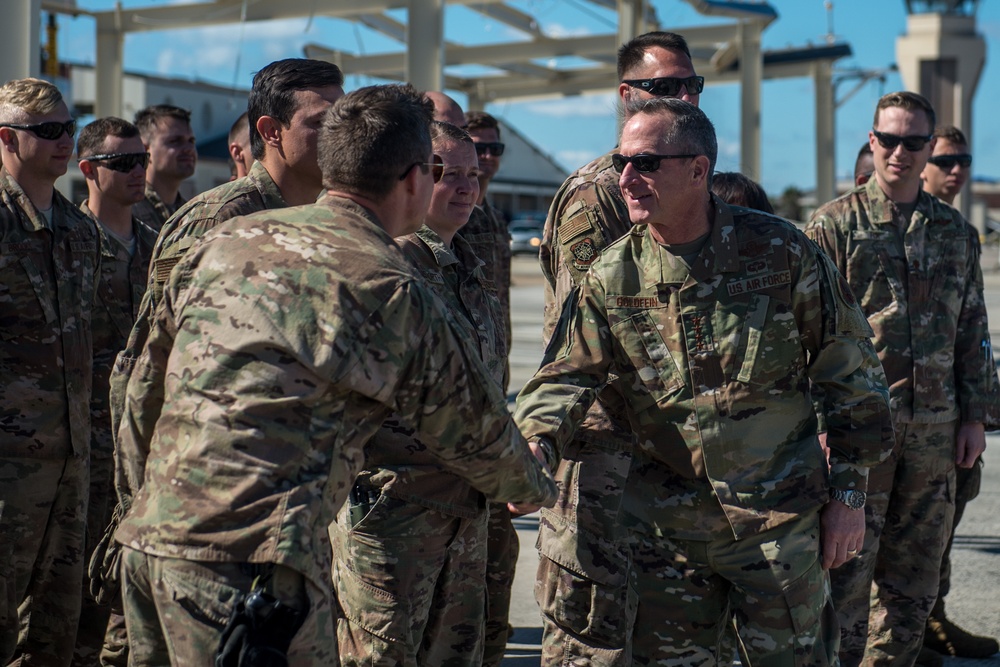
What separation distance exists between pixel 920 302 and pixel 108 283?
3.56m

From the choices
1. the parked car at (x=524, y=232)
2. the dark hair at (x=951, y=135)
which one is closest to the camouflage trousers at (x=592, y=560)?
the dark hair at (x=951, y=135)

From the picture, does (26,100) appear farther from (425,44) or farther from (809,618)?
(425,44)

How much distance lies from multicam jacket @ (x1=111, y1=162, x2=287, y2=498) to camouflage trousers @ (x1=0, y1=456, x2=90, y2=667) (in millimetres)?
1266

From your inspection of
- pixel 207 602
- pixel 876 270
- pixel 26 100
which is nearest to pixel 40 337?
pixel 26 100

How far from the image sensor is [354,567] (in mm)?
3625

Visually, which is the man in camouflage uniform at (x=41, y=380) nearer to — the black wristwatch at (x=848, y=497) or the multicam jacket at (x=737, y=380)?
the multicam jacket at (x=737, y=380)

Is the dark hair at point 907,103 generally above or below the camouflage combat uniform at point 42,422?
above

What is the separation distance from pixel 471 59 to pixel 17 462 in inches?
790

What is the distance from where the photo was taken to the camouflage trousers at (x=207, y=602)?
95.3 inches

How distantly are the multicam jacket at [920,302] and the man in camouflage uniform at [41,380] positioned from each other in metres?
3.17

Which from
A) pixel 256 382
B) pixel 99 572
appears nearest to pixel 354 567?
pixel 99 572

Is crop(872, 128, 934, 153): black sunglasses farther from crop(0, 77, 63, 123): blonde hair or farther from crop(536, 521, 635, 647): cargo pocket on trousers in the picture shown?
crop(0, 77, 63, 123): blonde hair

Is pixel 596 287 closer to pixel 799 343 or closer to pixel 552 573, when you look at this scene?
pixel 799 343

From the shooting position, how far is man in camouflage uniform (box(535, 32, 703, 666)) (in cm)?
404
